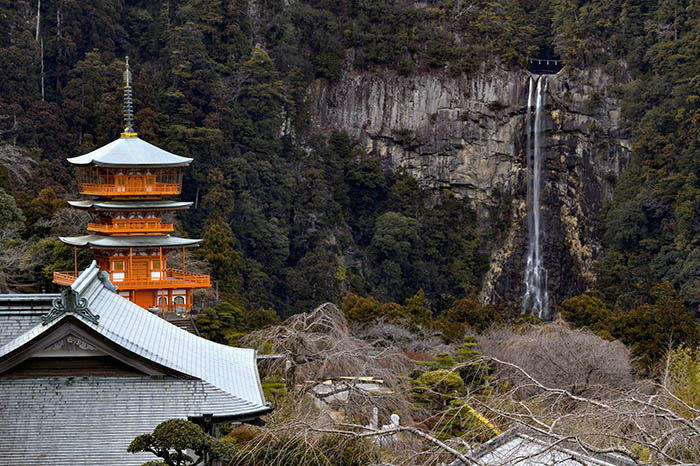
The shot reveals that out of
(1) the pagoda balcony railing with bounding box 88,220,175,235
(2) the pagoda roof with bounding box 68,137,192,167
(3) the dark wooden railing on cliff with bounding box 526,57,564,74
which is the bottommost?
(1) the pagoda balcony railing with bounding box 88,220,175,235

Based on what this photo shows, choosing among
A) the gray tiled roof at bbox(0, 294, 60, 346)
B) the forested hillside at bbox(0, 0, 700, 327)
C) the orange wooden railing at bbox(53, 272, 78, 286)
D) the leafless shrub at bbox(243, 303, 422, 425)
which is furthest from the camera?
the forested hillside at bbox(0, 0, 700, 327)

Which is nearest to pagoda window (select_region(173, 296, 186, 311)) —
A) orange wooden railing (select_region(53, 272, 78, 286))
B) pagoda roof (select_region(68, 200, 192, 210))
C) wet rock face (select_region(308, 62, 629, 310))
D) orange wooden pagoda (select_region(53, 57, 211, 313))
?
orange wooden pagoda (select_region(53, 57, 211, 313))

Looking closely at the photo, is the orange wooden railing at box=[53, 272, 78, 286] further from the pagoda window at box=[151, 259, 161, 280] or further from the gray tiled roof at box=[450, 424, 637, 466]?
the gray tiled roof at box=[450, 424, 637, 466]

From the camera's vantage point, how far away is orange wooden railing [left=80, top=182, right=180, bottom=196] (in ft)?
81.1

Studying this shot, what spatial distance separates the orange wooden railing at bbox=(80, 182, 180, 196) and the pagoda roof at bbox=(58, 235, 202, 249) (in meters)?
1.23

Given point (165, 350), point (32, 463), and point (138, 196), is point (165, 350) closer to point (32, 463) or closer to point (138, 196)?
point (32, 463)

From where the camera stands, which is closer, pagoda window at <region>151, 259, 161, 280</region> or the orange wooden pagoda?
the orange wooden pagoda

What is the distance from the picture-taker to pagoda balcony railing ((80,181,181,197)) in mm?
24734

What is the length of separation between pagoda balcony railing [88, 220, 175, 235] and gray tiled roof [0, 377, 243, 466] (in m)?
16.6

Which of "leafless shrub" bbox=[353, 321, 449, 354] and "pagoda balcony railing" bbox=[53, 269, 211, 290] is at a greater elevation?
"pagoda balcony railing" bbox=[53, 269, 211, 290]

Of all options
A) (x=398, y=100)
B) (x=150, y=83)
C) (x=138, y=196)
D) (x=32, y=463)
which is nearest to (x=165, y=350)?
(x=32, y=463)

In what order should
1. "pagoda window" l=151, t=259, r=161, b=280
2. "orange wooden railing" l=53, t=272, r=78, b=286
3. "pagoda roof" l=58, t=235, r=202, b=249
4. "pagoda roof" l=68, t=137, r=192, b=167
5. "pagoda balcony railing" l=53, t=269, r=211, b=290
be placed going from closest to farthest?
1. "orange wooden railing" l=53, t=272, r=78, b=286
2. "pagoda balcony railing" l=53, t=269, r=211, b=290
3. "pagoda roof" l=58, t=235, r=202, b=249
4. "pagoda roof" l=68, t=137, r=192, b=167
5. "pagoda window" l=151, t=259, r=161, b=280

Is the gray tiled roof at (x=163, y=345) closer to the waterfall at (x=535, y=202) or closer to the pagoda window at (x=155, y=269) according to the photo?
the pagoda window at (x=155, y=269)

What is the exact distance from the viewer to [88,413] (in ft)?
27.3
